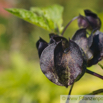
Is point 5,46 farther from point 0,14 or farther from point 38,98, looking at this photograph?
point 38,98

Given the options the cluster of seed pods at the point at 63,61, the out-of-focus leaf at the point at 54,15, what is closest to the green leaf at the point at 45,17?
the out-of-focus leaf at the point at 54,15

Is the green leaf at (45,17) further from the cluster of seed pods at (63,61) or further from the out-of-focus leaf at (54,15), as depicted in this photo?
the cluster of seed pods at (63,61)

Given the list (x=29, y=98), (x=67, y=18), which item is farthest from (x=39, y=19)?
(x=67, y=18)

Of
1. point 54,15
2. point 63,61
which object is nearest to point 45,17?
point 54,15

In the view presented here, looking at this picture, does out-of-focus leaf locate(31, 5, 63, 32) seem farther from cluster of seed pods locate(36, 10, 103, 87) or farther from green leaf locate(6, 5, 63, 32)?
cluster of seed pods locate(36, 10, 103, 87)

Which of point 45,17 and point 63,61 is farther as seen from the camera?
point 45,17

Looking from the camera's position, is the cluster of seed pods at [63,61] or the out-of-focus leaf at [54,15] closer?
the cluster of seed pods at [63,61]

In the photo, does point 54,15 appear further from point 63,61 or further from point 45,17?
point 63,61

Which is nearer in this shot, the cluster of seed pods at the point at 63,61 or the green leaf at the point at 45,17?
the cluster of seed pods at the point at 63,61

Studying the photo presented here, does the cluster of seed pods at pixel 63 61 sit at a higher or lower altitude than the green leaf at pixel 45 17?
lower
